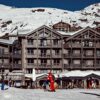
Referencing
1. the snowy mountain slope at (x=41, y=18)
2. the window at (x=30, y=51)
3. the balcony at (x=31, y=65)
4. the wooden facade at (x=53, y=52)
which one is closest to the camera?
the balcony at (x=31, y=65)

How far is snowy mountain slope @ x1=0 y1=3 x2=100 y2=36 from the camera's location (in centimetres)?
15425

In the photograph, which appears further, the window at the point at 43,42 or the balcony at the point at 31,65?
the window at the point at 43,42

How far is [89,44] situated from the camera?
9025cm

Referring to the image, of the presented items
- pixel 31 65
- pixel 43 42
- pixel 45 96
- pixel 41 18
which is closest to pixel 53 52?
pixel 43 42

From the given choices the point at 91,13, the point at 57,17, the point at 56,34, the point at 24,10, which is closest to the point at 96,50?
the point at 56,34

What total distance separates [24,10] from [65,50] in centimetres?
11215

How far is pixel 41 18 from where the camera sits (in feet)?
559

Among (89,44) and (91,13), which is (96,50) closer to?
(89,44)

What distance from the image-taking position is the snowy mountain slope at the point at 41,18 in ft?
506

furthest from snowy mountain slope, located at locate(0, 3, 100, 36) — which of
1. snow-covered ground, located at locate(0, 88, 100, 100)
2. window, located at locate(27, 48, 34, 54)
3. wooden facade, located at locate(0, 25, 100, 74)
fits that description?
snow-covered ground, located at locate(0, 88, 100, 100)

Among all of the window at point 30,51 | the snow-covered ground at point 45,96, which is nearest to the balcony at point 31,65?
the window at point 30,51

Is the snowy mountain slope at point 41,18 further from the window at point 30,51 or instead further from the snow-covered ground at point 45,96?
the snow-covered ground at point 45,96

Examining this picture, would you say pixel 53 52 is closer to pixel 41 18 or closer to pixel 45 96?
pixel 45 96

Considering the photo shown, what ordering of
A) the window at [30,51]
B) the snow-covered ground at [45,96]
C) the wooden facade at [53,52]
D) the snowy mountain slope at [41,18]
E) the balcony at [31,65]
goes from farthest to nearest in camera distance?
the snowy mountain slope at [41,18] → the window at [30,51] → the wooden facade at [53,52] → the balcony at [31,65] → the snow-covered ground at [45,96]
